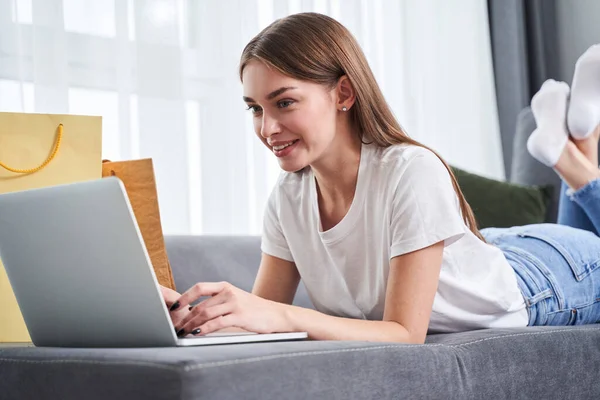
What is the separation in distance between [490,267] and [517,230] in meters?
0.42

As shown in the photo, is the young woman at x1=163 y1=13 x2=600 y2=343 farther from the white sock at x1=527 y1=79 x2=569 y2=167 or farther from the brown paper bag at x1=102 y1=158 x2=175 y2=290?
the white sock at x1=527 y1=79 x2=569 y2=167

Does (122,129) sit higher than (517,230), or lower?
higher

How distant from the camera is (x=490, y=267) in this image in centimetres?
160

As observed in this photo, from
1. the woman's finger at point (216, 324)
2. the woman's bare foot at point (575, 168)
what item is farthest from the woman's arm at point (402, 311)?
the woman's bare foot at point (575, 168)

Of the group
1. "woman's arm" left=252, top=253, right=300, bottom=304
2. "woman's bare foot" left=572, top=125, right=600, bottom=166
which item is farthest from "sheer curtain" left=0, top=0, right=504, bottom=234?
"woman's bare foot" left=572, top=125, right=600, bottom=166

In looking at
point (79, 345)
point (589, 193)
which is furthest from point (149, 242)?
point (589, 193)

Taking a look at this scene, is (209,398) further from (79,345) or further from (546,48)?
(546,48)

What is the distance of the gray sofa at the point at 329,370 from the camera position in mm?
890

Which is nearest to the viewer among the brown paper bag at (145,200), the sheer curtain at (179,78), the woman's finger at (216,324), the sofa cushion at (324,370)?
the sofa cushion at (324,370)

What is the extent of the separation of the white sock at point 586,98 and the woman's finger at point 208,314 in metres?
1.51

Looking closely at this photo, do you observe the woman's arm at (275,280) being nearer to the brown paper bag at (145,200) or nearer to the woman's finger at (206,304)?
the brown paper bag at (145,200)

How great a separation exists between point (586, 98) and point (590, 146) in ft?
0.48

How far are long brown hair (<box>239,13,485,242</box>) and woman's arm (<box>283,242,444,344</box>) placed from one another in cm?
22

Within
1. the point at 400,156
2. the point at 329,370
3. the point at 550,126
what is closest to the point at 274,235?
the point at 400,156
